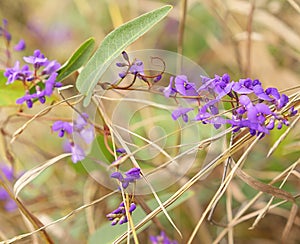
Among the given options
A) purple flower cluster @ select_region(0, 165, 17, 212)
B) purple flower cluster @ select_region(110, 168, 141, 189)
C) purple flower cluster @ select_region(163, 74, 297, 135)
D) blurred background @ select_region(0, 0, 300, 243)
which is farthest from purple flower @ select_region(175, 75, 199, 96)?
purple flower cluster @ select_region(0, 165, 17, 212)

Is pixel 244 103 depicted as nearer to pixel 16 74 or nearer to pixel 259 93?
pixel 259 93

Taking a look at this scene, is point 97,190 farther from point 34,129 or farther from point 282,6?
point 282,6

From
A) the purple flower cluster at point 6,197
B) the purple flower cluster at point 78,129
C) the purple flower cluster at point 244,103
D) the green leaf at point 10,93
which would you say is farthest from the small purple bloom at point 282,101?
the purple flower cluster at point 6,197

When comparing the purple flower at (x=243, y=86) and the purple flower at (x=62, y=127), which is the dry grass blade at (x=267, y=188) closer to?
the purple flower at (x=243, y=86)

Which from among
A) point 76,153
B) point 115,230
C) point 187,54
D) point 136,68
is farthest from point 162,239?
point 187,54

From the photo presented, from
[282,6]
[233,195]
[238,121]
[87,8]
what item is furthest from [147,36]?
[238,121]

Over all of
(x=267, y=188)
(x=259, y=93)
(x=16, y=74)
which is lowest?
(x=267, y=188)

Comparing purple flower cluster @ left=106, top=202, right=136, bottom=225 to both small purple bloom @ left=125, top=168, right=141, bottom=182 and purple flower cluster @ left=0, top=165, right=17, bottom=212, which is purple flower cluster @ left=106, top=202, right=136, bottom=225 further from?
purple flower cluster @ left=0, top=165, right=17, bottom=212
